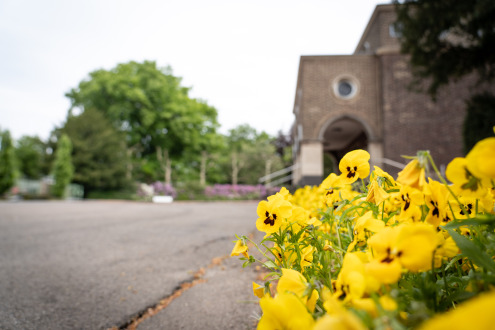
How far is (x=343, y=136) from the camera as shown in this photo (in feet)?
49.0

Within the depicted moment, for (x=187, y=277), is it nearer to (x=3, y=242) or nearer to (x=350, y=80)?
(x=3, y=242)

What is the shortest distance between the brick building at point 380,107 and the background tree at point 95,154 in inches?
546

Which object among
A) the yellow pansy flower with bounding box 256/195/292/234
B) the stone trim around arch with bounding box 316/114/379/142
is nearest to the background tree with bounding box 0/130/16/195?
the stone trim around arch with bounding box 316/114/379/142

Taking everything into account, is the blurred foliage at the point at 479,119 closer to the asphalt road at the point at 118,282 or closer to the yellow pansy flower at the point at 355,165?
the asphalt road at the point at 118,282

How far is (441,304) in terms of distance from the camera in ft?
1.87

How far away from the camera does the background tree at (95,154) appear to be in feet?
62.1

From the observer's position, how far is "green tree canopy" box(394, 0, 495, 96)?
23.1 feet

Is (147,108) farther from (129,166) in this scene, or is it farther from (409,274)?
(409,274)

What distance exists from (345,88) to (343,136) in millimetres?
3681

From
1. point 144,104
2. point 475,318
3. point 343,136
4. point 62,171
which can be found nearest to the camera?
point 475,318

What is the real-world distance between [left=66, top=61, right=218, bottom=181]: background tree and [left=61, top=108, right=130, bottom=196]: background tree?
7.21 feet

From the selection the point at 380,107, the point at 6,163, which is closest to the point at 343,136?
the point at 380,107

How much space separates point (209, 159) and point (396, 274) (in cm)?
2736

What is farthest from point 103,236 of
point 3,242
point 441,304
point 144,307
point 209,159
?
point 209,159
